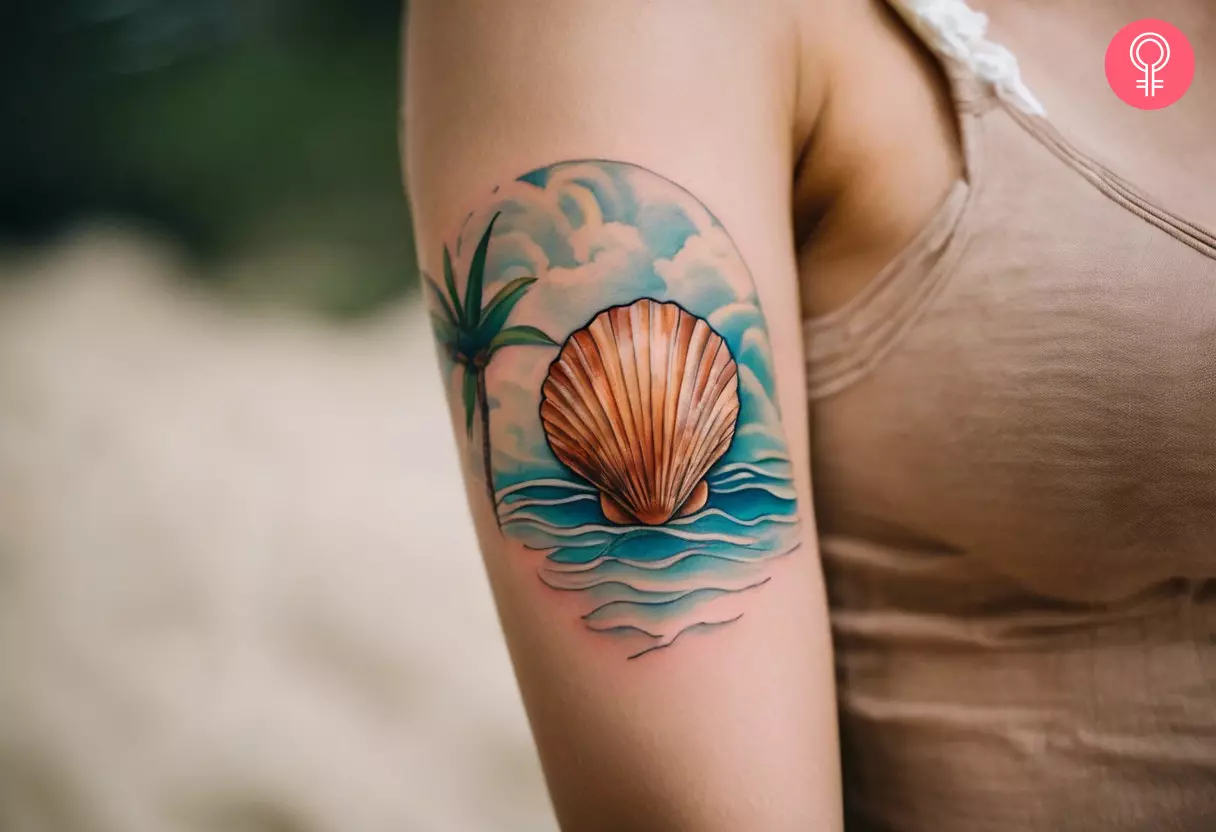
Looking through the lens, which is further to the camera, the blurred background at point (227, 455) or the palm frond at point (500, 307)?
the blurred background at point (227, 455)

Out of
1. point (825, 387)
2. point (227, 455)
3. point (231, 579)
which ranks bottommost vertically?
point (231, 579)

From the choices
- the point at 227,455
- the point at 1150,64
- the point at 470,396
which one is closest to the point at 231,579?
the point at 227,455

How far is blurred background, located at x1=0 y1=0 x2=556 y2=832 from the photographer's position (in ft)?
4.50

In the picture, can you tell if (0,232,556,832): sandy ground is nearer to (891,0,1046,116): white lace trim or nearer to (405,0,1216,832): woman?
(405,0,1216,832): woman

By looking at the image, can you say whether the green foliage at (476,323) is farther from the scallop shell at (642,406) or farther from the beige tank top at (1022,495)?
the beige tank top at (1022,495)

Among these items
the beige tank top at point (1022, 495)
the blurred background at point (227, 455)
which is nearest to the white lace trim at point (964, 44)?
the beige tank top at point (1022, 495)

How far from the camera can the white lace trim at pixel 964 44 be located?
43cm

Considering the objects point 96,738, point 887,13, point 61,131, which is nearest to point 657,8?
point 887,13

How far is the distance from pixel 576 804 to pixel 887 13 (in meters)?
0.46

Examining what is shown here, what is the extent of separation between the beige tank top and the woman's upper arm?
9 centimetres

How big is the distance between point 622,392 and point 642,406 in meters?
0.01

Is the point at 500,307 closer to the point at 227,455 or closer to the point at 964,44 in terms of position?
the point at 964,44

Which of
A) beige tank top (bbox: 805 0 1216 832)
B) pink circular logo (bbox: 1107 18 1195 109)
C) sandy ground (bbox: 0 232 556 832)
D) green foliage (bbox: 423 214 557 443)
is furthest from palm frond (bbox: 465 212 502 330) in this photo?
sandy ground (bbox: 0 232 556 832)

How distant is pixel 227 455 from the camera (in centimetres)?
161
